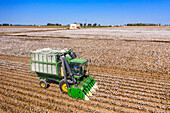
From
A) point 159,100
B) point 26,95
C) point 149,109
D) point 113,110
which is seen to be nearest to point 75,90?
point 113,110

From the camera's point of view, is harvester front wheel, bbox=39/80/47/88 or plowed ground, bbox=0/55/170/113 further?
harvester front wheel, bbox=39/80/47/88

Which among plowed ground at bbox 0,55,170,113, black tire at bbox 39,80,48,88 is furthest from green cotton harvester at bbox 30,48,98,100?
plowed ground at bbox 0,55,170,113

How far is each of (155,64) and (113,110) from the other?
11.5 meters

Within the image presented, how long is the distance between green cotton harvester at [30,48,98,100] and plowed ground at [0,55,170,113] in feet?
1.74

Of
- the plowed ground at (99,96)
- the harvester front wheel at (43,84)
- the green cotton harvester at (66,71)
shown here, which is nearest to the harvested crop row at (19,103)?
the plowed ground at (99,96)

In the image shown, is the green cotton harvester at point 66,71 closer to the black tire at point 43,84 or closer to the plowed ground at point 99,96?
the black tire at point 43,84

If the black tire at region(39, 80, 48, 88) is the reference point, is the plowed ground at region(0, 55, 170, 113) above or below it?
below

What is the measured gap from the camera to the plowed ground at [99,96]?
7.96 m

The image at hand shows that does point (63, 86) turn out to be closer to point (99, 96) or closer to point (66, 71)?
point (66, 71)

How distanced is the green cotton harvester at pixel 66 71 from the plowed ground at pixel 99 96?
530mm

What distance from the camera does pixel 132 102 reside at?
8516 millimetres

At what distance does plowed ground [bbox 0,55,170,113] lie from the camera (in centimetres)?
796

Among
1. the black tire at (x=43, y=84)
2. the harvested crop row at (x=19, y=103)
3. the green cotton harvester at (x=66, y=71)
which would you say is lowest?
the harvested crop row at (x=19, y=103)

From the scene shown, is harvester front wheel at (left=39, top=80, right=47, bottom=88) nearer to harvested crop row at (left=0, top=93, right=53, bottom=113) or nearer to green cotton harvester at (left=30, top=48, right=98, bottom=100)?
green cotton harvester at (left=30, top=48, right=98, bottom=100)
